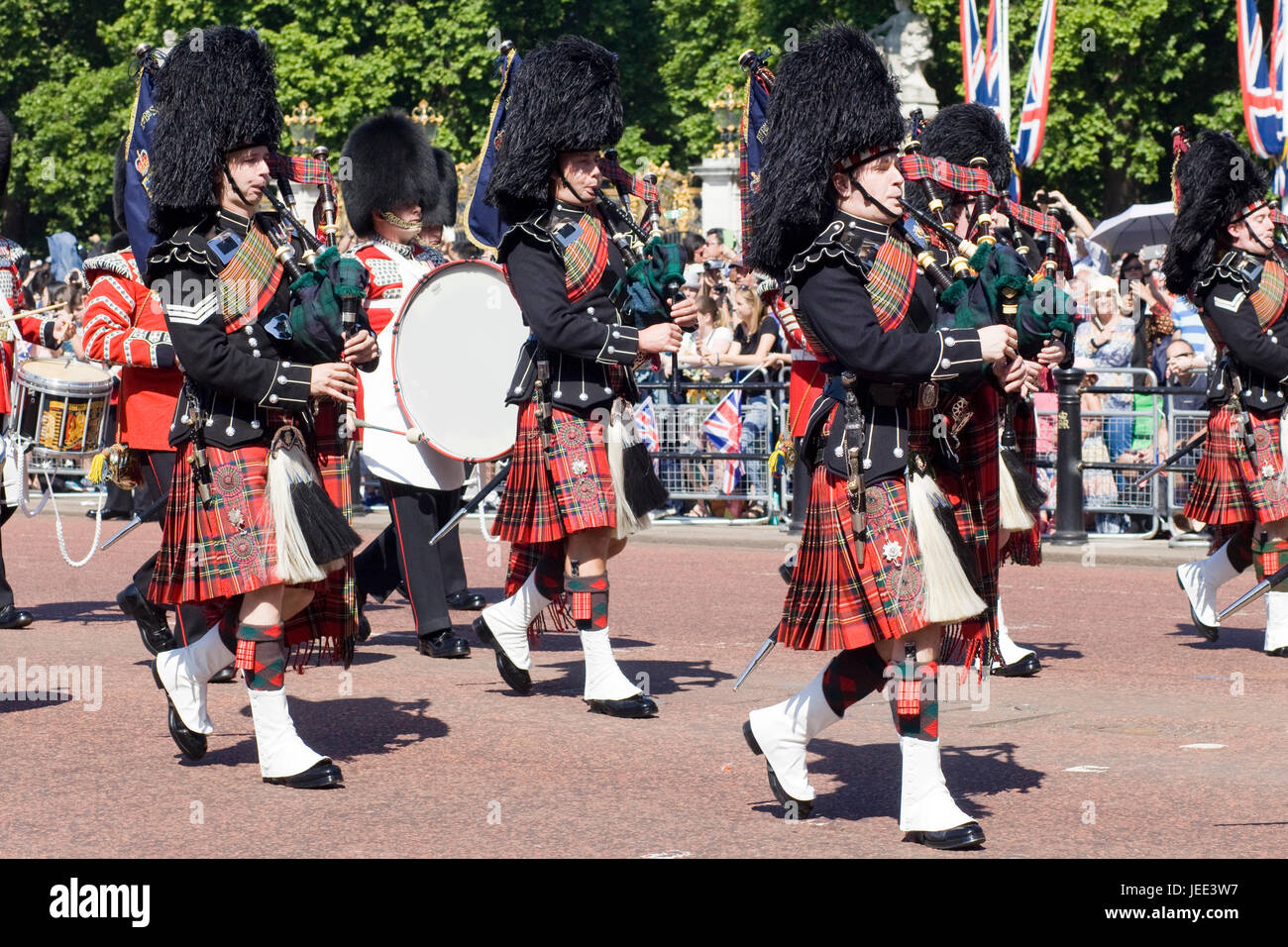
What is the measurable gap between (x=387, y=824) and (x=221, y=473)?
3.94 ft

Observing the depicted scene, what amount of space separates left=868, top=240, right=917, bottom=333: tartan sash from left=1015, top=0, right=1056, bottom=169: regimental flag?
1102cm

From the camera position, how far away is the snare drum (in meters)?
10.3

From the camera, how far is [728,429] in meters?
14.5

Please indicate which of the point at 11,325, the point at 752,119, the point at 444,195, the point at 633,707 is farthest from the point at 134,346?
the point at 752,119

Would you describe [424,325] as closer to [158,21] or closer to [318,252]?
[318,252]

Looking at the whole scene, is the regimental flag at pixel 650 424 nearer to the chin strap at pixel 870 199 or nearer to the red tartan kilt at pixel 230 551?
the red tartan kilt at pixel 230 551

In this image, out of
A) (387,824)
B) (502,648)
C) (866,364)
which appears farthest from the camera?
(502,648)

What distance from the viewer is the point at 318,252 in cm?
613

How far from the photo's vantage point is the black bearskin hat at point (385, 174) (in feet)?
29.7

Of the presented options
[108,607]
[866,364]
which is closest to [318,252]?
[866,364]

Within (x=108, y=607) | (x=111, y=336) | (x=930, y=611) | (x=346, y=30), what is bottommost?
(x=108, y=607)

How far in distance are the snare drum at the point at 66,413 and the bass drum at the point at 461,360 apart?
219cm

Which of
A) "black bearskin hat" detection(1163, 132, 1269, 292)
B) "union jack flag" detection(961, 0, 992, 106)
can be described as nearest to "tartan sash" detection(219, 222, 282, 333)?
"black bearskin hat" detection(1163, 132, 1269, 292)

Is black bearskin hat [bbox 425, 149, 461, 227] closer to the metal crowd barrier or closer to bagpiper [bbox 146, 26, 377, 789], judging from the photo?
bagpiper [bbox 146, 26, 377, 789]
